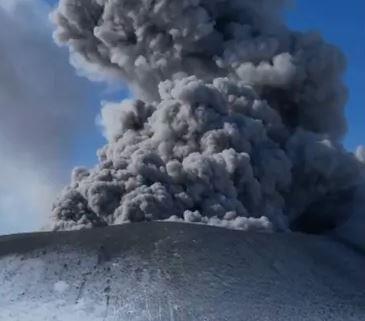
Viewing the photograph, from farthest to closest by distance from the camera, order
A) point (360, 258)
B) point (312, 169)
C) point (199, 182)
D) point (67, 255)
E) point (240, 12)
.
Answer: point (240, 12), point (312, 169), point (199, 182), point (360, 258), point (67, 255)

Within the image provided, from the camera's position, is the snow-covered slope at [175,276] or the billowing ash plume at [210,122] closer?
the snow-covered slope at [175,276]

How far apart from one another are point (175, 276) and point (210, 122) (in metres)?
10.4

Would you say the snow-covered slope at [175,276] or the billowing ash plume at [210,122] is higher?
the billowing ash plume at [210,122]

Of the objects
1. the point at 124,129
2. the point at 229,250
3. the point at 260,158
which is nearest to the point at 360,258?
the point at 229,250

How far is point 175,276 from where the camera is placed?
17.9 metres

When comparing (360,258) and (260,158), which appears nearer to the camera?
(360,258)

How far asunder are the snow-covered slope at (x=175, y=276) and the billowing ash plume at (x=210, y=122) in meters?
3.02

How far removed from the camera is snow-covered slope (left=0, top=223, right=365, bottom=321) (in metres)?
15.8

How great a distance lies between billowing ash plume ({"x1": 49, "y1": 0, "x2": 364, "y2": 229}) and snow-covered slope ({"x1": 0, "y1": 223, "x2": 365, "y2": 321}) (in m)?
3.02

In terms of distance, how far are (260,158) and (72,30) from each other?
943 cm

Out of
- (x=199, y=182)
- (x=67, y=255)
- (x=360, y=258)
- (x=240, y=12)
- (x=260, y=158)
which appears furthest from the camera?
(x=240, y=12)

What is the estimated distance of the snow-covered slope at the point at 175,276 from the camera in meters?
15.8

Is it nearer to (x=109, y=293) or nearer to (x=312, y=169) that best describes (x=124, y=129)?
(x=312, y=169)

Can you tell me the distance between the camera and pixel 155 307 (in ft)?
51.9
